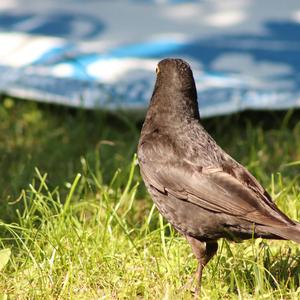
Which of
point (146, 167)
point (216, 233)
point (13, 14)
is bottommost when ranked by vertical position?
Answer: point (216, 233)

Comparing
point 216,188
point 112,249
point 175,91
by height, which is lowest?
point 112,249

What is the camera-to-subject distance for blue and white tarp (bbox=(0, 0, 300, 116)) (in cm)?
711

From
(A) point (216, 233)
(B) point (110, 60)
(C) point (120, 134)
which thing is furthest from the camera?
(B) point (110, 60)

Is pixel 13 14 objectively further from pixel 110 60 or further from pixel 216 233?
pixel 216 233

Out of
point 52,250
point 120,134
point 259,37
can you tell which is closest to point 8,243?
point 52,250

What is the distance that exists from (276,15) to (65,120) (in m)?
2.52

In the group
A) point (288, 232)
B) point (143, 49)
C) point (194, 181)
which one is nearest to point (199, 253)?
point (194, 181)

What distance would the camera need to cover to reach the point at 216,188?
3.93 m

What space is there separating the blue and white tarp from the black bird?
2584 mm

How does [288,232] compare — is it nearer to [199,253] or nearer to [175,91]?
[199,253]

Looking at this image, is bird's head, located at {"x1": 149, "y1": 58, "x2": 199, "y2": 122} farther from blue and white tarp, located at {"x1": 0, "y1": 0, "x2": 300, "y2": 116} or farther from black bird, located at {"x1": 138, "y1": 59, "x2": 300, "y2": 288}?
blue and white tarp, located at {"x1": 0, "y1": 0, "x2": 300, "y2": 116}

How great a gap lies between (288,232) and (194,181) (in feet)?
1.68

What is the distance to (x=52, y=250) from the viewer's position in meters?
4.36

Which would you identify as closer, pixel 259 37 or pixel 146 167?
pixel 146 167
